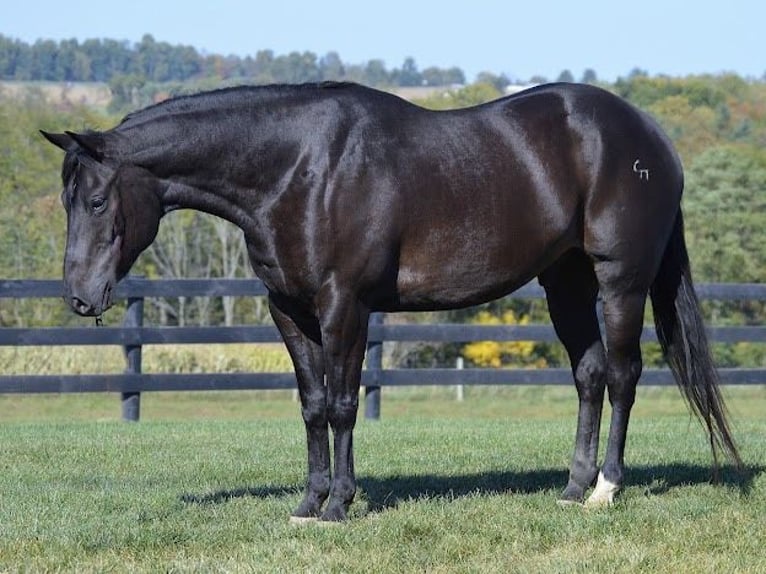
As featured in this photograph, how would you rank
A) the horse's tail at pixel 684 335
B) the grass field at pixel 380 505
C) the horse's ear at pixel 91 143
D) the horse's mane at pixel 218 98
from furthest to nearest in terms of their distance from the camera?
the horse's tail at pixel 684 335 → the horse's mane at pixel 218 98 → the horse's ear at pixel 91 143 → the grass field at pixel 380 505

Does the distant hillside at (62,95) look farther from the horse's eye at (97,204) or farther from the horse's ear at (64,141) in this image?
the horse's eye at (97,204)

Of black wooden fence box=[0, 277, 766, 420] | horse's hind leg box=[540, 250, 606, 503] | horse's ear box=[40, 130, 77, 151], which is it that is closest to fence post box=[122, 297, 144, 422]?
black wooden fence box=[0, 277, 766, 420]

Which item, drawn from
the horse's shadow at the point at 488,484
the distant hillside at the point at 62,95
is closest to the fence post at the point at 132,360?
the horse's shadow at the point at 488,484

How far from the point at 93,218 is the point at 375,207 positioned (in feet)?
4.28

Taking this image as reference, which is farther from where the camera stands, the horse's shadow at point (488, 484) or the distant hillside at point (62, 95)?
the distant hillside at point (62, 95)

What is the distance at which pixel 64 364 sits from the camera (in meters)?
19.8

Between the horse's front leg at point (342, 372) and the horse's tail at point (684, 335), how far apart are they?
2037 mm

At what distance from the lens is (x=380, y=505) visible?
6.21 metres

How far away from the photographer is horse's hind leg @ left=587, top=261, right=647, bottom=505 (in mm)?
6422

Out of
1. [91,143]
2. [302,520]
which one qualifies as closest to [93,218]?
[91,143]

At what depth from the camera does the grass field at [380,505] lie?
499 centimetres

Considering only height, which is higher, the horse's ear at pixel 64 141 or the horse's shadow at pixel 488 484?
the horse's ear at pixel 64 141

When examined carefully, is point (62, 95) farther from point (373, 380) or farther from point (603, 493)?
point (603, 493)

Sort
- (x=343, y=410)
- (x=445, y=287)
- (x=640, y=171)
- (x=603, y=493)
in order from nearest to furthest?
(x=343, y=410) → (x=445, y=287) → (x=603, y=493) → (x=640, y=171)
